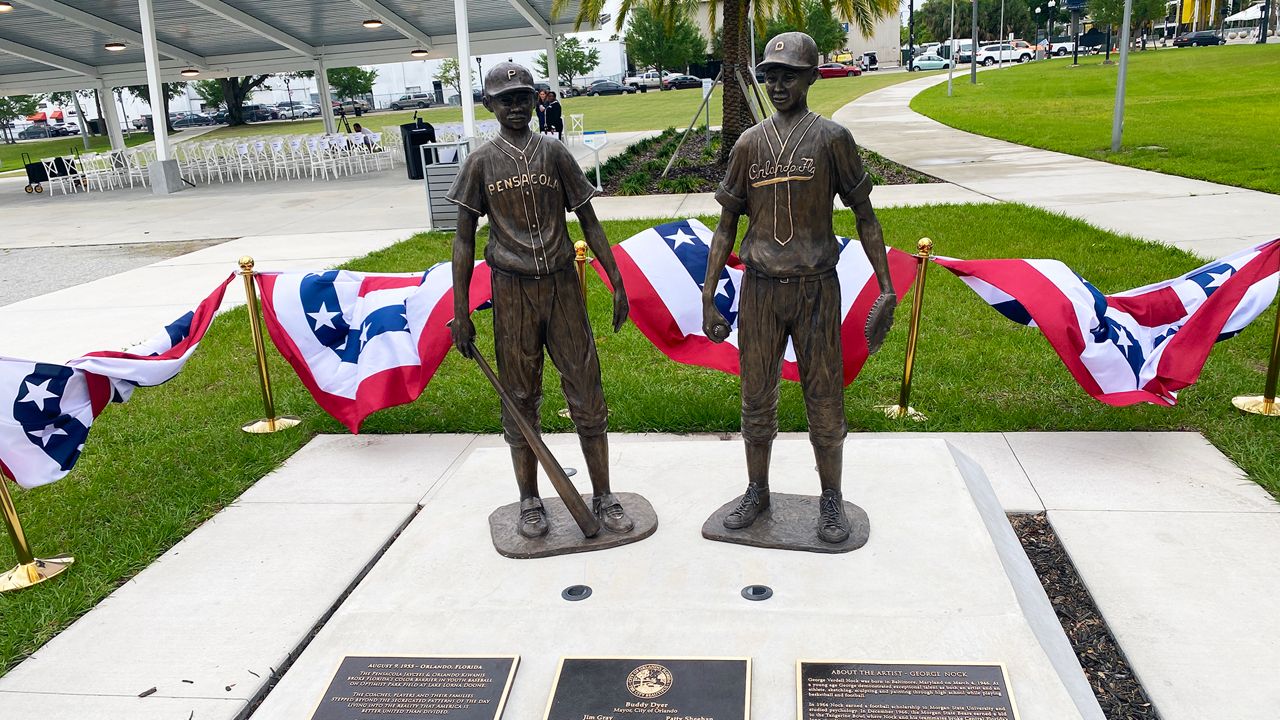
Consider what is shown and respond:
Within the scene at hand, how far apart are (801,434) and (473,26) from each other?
18761 millimetres

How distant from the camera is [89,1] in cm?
1844

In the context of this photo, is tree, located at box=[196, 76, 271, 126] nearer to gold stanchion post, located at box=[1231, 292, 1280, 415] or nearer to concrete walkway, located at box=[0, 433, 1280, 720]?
concrete walkway, located at box=[0, 433, 1280, 720]

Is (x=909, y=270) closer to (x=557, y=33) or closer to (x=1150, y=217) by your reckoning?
(x=1150, y=217)

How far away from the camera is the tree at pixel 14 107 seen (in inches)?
2231

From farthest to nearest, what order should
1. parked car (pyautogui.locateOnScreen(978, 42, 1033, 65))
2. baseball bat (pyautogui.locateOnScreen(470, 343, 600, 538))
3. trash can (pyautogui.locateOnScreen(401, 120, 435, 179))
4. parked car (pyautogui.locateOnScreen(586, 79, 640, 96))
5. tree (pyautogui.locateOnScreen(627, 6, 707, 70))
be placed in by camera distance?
parked car (pyautogui.locateOnScreen(978, 42, 1033, 65)) → parked car (pyautogui.locateOnScreen(586, 79, 640, 96)) → tree (pyautogui.locateOnScreen(627, 6, 707, 70)) → trash can (pyautogui.locateOnScreen(401, 120, 435, 179)) → baseball bat (pyautogui.locateOnScreen(470, 343, 600, 538))

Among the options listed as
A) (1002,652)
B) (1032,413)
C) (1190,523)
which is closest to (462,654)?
(1002,652)

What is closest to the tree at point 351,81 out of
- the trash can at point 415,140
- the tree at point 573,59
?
the tree at point 573,59

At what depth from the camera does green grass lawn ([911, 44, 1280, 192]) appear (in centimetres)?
1491

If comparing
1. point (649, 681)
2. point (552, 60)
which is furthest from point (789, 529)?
point (552, 60)

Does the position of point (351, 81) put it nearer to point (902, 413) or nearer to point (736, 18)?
point (736, 18)

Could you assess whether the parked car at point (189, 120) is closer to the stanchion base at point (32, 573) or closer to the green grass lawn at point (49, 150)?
the green grass lawn at point (49, 150)

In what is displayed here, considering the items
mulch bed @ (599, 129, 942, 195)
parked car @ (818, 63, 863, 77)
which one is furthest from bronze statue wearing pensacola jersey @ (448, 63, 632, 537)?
parked car @ (818, 63, 863, 77)

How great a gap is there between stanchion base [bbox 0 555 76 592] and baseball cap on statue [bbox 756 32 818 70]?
13.0 ft

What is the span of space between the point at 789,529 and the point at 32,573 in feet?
11.5
